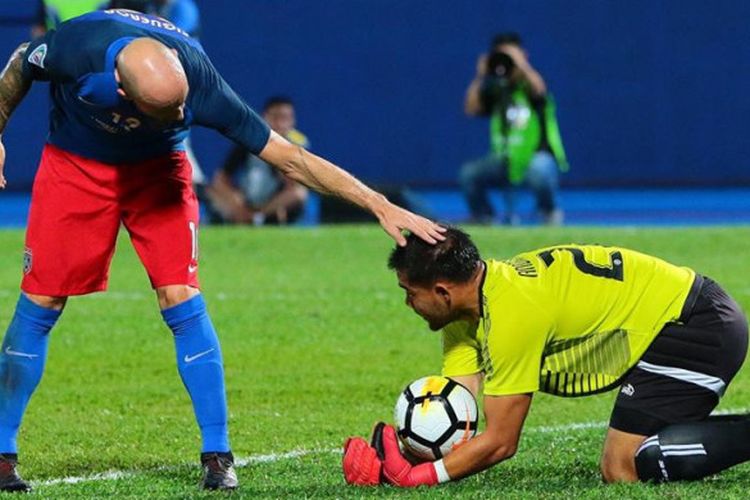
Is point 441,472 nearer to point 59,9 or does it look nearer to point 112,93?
point 112,93

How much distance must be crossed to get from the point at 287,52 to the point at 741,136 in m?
6.21

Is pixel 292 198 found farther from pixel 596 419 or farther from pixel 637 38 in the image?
pixel 596 419

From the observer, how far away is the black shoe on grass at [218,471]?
6.37 meters

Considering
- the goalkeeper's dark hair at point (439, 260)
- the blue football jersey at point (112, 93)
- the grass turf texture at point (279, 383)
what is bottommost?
the grass turf texture at point (279, 383)

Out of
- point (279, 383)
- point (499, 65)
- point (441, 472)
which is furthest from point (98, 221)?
point (499, 65)

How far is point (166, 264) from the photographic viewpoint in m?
6.45

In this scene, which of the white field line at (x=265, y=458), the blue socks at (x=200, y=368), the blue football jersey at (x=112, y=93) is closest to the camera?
the blue football jersey at (x=112, y=93)

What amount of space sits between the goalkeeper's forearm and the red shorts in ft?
0.81

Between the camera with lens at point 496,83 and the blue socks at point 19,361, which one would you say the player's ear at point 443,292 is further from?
the camera with lens at point 496,83

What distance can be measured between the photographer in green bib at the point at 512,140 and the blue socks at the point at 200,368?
12.2 metres

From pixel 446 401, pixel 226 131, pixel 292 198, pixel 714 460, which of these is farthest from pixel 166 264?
pixel 292 198

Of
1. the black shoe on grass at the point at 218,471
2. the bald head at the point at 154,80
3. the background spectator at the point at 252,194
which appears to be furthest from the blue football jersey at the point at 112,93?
the background spectator at the point at 252,194

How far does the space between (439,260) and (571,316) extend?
1.76 ft

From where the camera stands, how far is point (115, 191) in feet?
21.1
